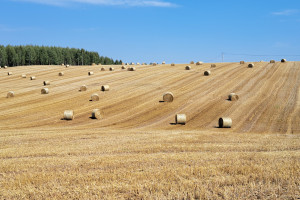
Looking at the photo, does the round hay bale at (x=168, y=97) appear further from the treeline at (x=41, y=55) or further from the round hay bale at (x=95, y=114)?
the treeline at (x=41, y=55)

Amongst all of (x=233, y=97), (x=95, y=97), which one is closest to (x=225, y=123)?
(x=233, y=97)

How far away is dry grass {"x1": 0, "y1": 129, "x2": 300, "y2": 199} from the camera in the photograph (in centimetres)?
666

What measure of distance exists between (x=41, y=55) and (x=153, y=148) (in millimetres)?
132622

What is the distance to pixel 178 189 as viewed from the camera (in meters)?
6.80

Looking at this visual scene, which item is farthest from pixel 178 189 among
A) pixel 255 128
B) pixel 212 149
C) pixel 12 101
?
pixel 12 101

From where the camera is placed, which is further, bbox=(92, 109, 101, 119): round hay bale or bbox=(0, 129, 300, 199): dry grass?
bbox=(92, 109, 101, 119): round hay bale

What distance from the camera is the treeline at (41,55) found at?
124363 millimetres

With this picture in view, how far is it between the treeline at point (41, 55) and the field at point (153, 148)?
104623mm

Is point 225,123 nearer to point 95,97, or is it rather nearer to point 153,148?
point 153,148

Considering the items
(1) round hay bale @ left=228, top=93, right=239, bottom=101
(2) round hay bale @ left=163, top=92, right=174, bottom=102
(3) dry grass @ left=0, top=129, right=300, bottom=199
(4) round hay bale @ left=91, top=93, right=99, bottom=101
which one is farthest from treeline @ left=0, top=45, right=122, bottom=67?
(3) dry grass @ left=0, top=129, right=300, bottom=199

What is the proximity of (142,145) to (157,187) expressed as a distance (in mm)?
5648

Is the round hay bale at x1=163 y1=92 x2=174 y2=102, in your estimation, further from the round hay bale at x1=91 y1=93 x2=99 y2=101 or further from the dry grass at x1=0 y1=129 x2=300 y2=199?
the dry grass at x1=0 y1=129 x2=300 y2=199

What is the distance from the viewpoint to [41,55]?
13125cm

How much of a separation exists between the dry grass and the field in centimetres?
3
